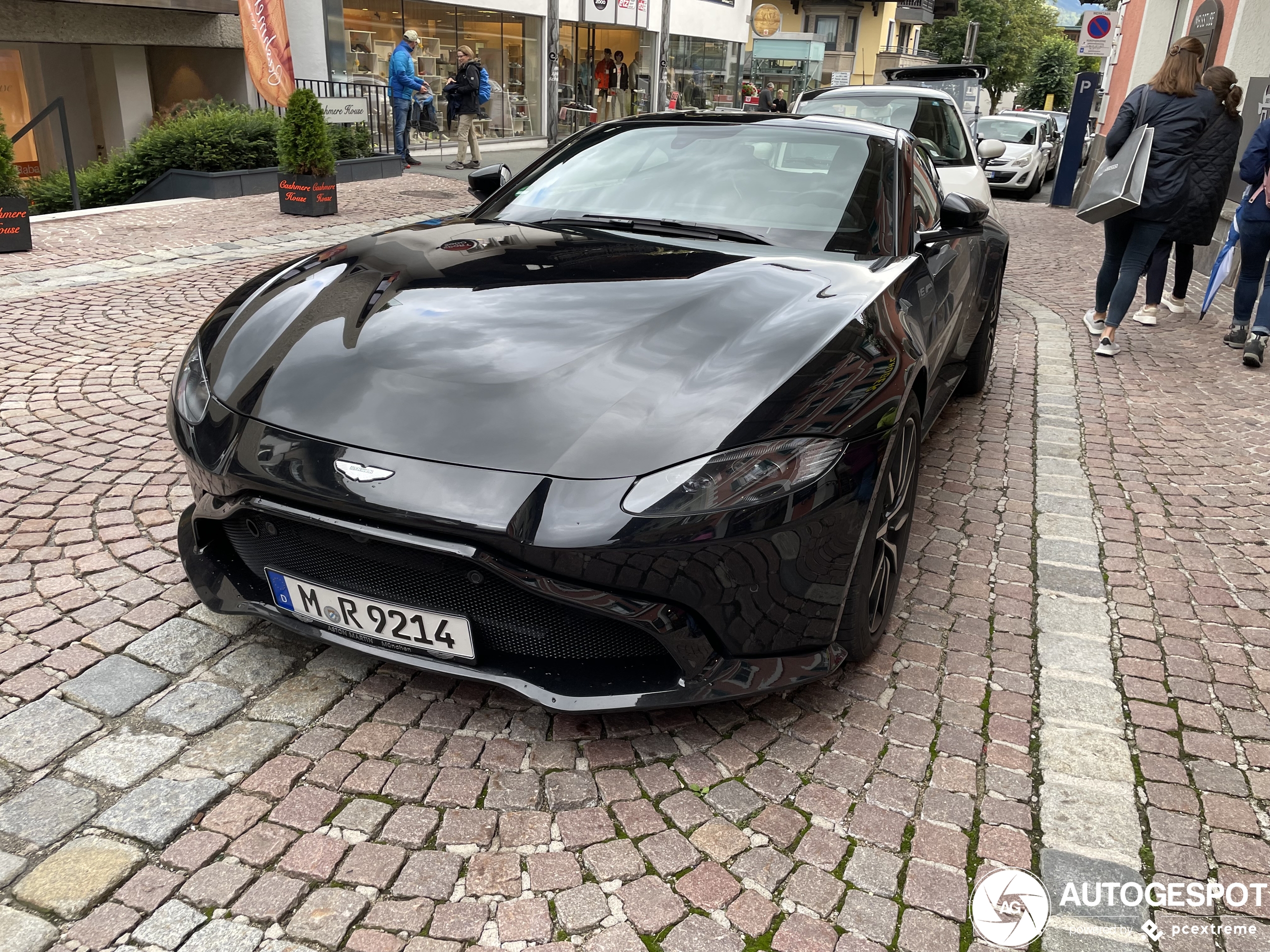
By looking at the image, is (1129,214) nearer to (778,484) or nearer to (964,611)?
(964,611)

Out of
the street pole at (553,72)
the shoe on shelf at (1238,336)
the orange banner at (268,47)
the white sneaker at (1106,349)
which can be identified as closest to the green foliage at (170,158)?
the orange banner at (268,47)

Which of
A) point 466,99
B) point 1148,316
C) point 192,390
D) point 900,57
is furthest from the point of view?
point 900,57

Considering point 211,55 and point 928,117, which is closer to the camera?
point 928,117

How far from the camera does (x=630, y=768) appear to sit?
225 cm

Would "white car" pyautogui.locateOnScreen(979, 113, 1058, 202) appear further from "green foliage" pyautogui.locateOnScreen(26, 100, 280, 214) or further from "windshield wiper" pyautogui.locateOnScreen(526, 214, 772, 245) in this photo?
"windshield wiper" pyautogui.locateOnScreen(526, 214, 772, 245)

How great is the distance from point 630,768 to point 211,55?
17084 mm

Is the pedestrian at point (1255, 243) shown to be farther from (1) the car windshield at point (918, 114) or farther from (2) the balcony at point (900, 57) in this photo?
(2) the balcony at point (900, 57)

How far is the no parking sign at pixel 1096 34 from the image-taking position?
15.7 metres

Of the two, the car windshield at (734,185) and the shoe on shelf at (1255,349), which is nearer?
the car windshield at (734,185)

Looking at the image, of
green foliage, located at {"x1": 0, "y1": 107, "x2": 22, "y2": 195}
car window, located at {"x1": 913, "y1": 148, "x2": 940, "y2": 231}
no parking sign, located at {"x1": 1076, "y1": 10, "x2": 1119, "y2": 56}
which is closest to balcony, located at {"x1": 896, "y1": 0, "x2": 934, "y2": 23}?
no parking sign, located at {"x1": 1076, "y1": 10, "x2": 1119, "y2": 56}

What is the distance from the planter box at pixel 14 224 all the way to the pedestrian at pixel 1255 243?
8816 millimetres

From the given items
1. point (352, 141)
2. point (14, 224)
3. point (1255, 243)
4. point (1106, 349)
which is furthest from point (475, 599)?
point (352, 141)

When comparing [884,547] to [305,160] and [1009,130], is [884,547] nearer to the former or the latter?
[305,160]

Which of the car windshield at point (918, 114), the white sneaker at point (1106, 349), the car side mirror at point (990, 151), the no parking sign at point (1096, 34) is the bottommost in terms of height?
the white sneaker at point (1106, 349)
